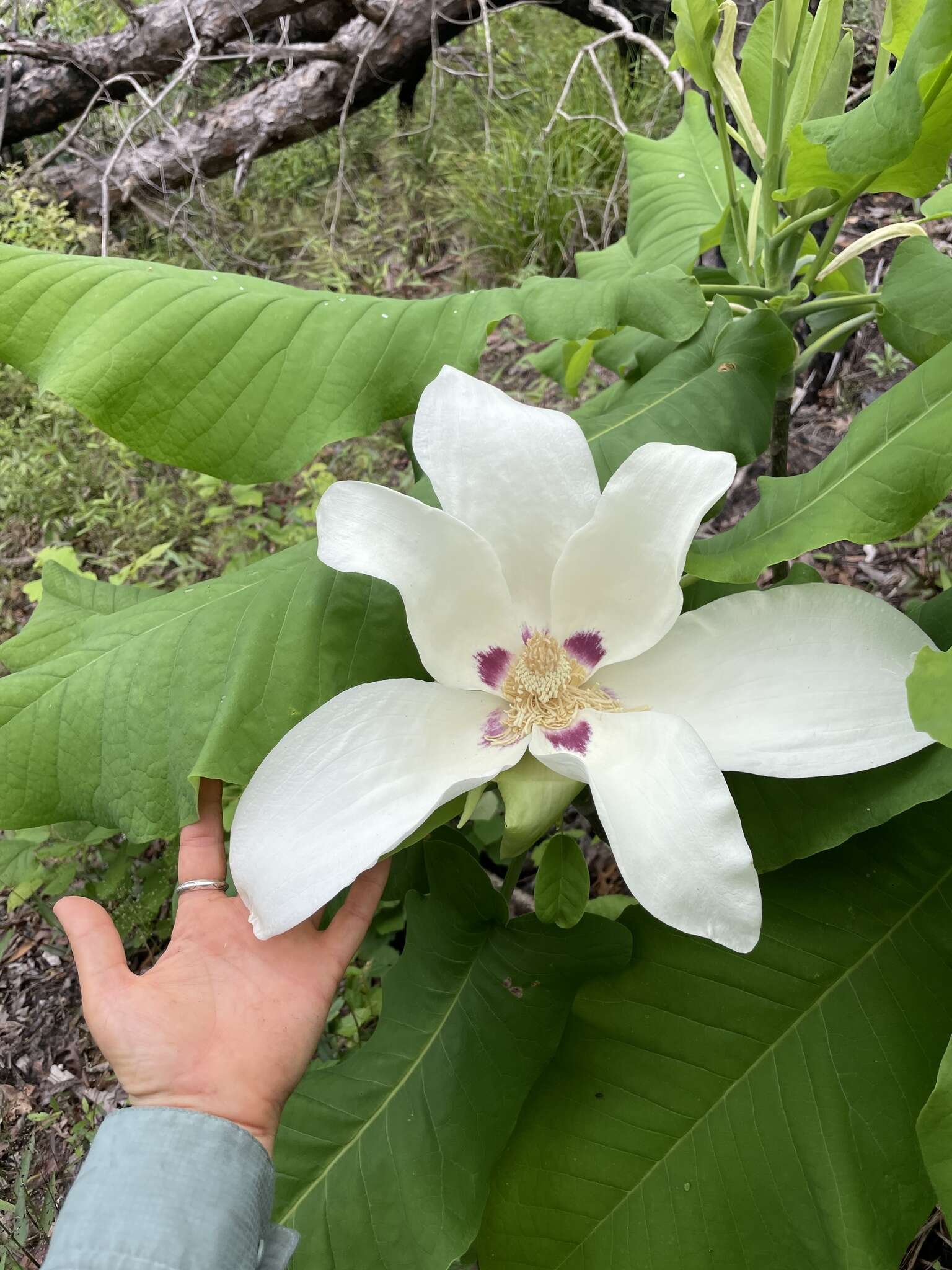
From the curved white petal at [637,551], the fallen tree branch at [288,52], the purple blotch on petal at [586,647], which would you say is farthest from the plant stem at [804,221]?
the fallen tree branch at [288,52]

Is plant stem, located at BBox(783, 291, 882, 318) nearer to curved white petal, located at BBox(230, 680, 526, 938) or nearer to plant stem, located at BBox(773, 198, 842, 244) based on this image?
plant stem, located at BBox(773, 198, 842, 244)

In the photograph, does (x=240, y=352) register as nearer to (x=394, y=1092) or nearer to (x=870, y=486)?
(x=870, y=486)

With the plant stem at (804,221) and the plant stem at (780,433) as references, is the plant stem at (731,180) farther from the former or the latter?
the plant stem at (780,433)

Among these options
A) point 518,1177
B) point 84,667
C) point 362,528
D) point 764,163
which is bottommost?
point 518,1177

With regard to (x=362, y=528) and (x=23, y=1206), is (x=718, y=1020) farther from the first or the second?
(x=23, y=1206)

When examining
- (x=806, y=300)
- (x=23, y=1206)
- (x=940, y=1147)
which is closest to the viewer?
(x=940, y=1147)

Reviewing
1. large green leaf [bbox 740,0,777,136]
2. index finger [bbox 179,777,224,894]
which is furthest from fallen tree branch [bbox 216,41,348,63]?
index finger [bbox 179,777,224,894]

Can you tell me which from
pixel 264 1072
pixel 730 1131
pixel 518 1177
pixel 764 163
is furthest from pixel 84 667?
pixel 764 163

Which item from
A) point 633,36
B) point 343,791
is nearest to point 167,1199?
point 343,791
